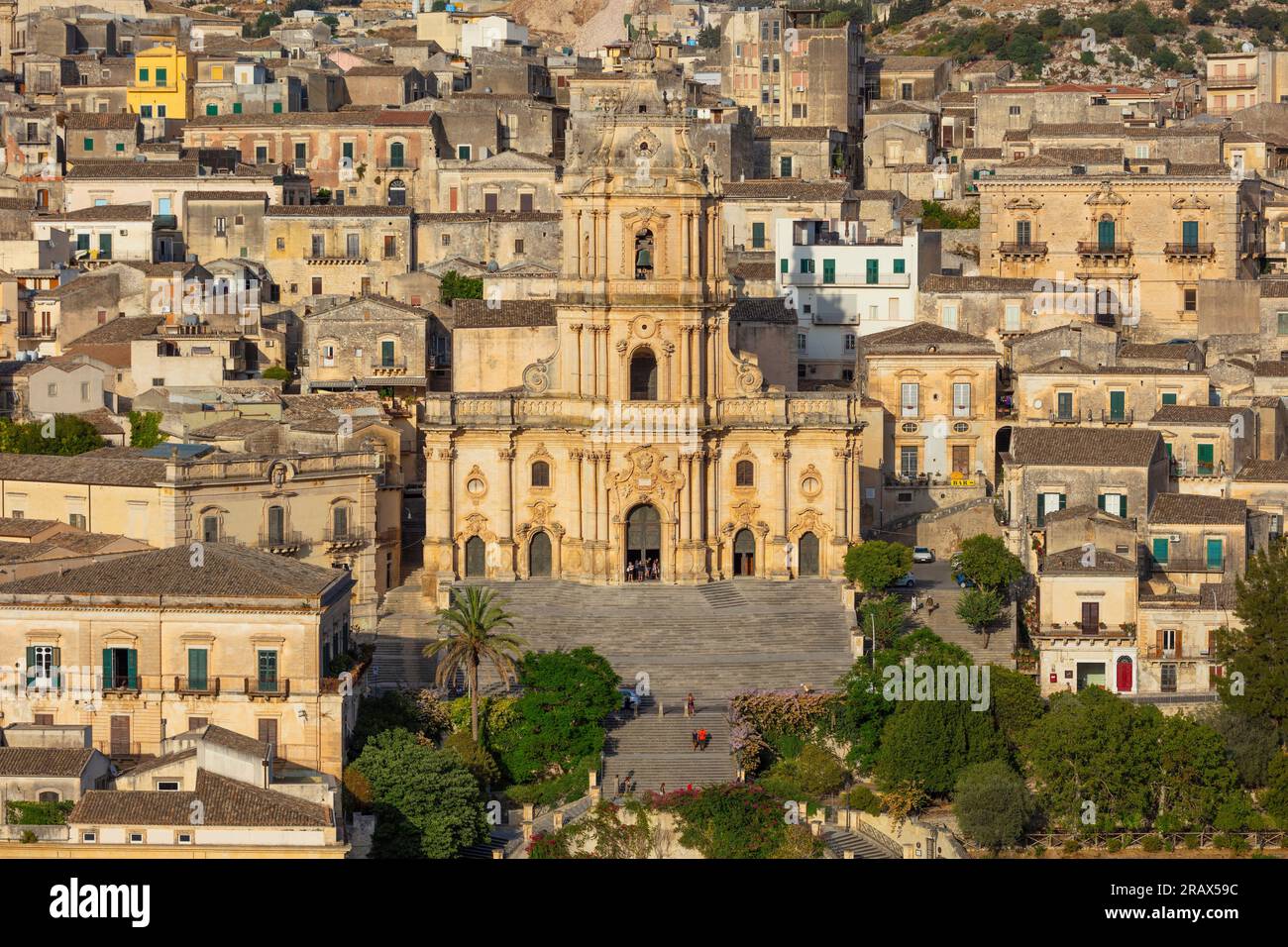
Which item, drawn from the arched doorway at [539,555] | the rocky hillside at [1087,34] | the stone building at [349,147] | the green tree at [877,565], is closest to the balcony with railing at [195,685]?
the arched doorway at [539,555]

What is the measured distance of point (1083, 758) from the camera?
66.0m

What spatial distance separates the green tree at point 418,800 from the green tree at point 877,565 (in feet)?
53.9

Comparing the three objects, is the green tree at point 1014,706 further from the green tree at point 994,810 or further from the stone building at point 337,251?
the stone building at point 337,251

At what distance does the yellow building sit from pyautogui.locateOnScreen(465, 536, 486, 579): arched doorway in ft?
158

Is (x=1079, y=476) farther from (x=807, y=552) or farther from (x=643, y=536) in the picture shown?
(x=643, y=536)

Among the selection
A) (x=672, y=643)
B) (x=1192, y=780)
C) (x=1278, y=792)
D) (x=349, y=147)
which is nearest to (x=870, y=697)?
(x=1192, y=780)

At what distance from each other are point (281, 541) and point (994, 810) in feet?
68.0

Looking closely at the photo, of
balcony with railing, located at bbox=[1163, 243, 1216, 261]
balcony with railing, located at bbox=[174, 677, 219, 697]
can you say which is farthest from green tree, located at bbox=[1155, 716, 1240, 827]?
balcony with railing, located at bbox=[1163, 243, 1216, 261]

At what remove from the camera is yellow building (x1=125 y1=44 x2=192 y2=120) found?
126 m

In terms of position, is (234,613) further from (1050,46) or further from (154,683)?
(1050,46)

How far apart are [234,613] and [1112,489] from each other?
25287 mm

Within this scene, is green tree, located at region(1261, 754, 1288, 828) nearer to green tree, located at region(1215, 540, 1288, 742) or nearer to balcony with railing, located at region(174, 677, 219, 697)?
→ green tree, located at region(1215, 540, 1288, 742)

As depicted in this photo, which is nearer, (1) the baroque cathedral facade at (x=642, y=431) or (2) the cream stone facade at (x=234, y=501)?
(2) the cream stone facade at (x=234, y=501)

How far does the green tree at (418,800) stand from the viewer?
6175cm
